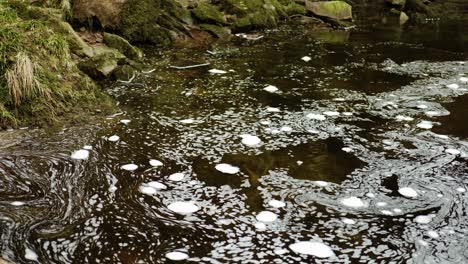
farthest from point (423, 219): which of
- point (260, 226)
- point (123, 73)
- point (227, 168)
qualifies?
point (123, 73)

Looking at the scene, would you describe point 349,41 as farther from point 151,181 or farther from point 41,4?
point 151,181

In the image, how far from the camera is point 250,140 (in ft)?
17.3

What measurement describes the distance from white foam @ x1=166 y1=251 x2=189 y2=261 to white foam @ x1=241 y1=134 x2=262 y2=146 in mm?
2097

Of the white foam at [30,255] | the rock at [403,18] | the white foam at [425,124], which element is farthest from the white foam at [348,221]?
the rock at [403,18]

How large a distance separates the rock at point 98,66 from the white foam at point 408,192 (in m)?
5.02

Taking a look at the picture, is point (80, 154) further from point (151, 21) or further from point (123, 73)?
point (151, 21)

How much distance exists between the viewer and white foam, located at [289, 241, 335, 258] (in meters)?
3.33

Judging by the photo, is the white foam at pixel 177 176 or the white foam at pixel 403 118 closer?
the white foam at pixel 177 176

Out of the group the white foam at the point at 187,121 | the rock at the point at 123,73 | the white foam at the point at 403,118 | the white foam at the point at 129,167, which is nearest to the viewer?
the white foam at the point at 129,167

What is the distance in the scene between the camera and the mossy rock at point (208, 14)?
446 inches

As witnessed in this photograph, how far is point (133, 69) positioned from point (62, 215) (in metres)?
4.58

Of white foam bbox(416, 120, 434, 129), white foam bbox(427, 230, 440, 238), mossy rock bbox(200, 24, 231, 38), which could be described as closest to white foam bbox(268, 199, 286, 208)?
white foam bbox(427, 230, 440, 238)

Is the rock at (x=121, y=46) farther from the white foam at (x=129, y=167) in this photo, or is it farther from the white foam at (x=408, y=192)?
the white foam at (x=408, y=192)

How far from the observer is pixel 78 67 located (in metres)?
7.09
